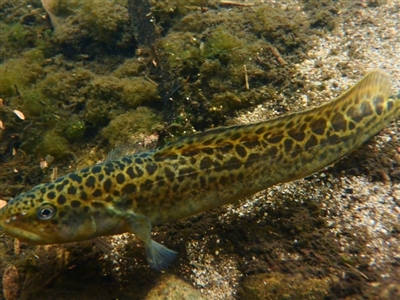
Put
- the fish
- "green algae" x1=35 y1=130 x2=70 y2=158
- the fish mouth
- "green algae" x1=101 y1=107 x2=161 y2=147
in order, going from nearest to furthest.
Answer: the fish mouth < the fish < "green algae" x1=101 y1=107 x2=161 y2=147 < "green algae" x1=35 y1=130 x2=70 y2=158

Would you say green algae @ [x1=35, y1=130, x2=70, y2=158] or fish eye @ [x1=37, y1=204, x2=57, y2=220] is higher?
fish eye @ [x1=37, y1=204, x2=57, y2=220]

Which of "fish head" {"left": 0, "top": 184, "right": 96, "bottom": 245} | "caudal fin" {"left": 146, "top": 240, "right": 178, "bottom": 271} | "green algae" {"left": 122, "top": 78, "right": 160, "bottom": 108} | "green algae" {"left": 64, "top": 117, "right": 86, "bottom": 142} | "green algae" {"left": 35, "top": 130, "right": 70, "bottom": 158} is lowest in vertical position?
"green algae" {"left": 35, "top": 130, "right": 70, "bottom": 158}

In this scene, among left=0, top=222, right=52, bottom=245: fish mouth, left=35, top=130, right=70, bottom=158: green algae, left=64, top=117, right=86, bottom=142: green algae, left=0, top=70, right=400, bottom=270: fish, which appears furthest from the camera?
left=64, top=117, right=86, bottom=142: green algae

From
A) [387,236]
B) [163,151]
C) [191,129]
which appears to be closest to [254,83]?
[191,129]

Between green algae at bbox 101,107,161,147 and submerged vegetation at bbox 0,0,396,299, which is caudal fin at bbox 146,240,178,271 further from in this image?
green algae at bbox 101,107,161,147

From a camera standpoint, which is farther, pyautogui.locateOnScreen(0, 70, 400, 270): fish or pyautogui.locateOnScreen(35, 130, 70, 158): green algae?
pyautogui.locateOnScreen(35, 130, 70, 158): green algae

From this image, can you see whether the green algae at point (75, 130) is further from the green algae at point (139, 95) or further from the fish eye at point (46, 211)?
the fish eye at point (46, 211)

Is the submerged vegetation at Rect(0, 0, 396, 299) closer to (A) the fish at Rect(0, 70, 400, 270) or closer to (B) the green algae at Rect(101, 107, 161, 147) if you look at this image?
(B) the green algae at Rect(101, 107, 161, 147)

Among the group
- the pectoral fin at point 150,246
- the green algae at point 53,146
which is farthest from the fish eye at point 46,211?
the green algae at point 53,146

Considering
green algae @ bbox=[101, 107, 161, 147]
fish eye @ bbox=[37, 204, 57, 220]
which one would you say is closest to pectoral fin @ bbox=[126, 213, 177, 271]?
fish eye @ bbox=[37, 204, 57, 220]

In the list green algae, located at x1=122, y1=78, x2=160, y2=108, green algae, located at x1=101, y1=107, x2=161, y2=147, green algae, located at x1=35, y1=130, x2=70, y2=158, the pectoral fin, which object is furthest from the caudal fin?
green algae, located at x1=122, y1=78, x2=160, y2=108
